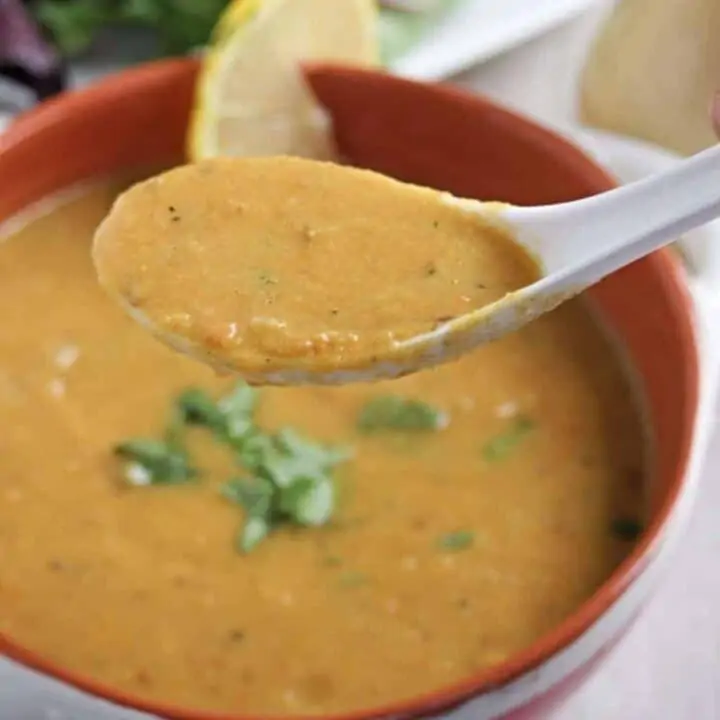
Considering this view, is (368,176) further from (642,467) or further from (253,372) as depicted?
(642,467)

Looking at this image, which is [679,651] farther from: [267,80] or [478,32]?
[478,32]

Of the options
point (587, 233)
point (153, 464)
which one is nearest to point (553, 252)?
point (587, 233)

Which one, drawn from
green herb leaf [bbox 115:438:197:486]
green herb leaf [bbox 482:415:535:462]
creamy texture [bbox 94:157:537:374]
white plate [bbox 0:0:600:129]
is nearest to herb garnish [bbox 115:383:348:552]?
green herb leaf [bbox 115:438:197:486]

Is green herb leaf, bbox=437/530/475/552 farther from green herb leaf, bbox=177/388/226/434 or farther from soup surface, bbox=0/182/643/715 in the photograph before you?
green herb leaf, bbox=177/388/226/434

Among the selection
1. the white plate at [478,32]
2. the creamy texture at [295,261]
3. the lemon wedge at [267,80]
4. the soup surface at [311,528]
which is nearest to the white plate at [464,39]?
the white plate at [478,32]

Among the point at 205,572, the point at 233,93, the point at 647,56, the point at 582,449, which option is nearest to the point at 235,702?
the point at 205,572

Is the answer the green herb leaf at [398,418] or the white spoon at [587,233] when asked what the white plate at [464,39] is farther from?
the white spoon at [587,233]
